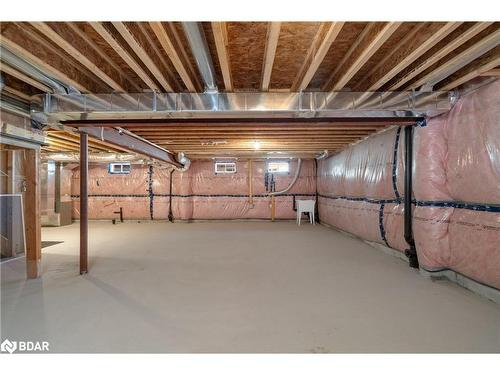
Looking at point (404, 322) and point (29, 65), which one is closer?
point (404, 322)

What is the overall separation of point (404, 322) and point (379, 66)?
2.10 meters

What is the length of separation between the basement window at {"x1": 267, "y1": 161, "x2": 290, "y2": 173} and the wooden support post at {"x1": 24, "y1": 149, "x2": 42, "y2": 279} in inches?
228

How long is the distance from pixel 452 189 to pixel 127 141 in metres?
4.27

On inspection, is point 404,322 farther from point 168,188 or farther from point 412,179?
point 168,188

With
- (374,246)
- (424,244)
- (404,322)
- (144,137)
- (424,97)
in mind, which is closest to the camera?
(404,322)

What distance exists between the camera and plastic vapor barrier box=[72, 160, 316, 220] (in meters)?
7.87

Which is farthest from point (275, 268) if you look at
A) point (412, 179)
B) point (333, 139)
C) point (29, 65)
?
point (29, 65)

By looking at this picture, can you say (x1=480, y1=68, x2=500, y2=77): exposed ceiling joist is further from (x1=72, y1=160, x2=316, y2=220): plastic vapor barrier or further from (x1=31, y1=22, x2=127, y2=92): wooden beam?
(x1=72, y1=160, x2=316, y2=220): plastic vapor barrier

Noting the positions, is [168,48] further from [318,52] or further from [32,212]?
[32,212]

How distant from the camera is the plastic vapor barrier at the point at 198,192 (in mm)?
7867

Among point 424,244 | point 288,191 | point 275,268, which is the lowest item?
point 275,268

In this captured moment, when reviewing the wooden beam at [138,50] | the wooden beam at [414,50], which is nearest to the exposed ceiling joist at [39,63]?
the wooden beam at [138,50]

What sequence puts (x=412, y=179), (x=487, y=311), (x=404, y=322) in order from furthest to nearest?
(x=412, y=179) → (x=487, y=311) → (x=404, y=322)

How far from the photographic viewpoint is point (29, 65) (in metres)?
2.11
